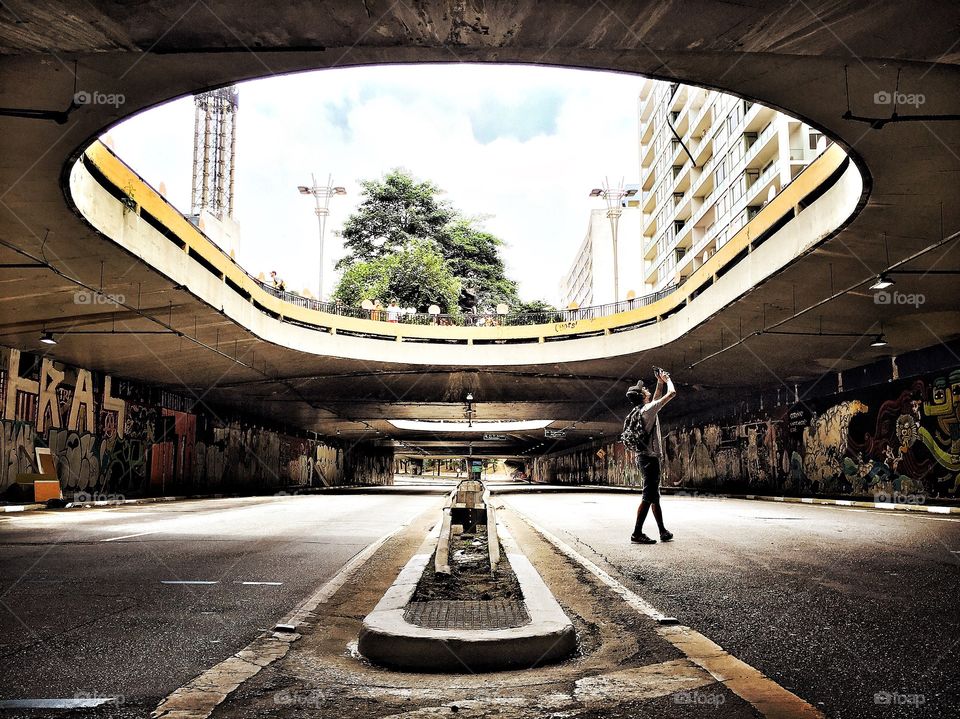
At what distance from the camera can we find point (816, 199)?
15.1 meters

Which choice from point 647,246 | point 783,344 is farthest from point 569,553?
point 647,246

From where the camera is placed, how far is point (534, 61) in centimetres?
853

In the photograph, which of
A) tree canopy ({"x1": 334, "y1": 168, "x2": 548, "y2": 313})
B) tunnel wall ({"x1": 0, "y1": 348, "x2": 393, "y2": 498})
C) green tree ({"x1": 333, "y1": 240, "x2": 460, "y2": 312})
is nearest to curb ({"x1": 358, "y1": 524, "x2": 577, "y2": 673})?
tunnel wall ({"x1": 0, "y1": 348, "x2": 393, "y2": 498})

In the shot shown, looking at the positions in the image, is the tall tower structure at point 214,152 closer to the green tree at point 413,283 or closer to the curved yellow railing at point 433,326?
the green tree at point 413,283

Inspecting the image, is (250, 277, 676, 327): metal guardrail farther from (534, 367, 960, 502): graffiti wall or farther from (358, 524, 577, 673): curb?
(358, 524, 577, 673): curb

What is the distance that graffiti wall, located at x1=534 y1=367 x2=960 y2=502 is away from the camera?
20.1 meters

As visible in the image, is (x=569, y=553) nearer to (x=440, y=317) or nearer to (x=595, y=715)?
(x=595, y=715)

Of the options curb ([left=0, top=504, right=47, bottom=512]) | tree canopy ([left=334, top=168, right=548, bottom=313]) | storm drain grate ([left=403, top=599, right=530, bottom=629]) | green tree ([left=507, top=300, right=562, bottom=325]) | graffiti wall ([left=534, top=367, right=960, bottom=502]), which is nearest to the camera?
storm drain grate ([left=403, top=599, right=530, bottom=629])

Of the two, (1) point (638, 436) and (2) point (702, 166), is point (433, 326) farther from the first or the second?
(2) point (702, 166)

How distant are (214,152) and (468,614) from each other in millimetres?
95704

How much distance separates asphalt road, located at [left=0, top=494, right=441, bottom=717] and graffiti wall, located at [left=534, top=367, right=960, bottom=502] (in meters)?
15.2

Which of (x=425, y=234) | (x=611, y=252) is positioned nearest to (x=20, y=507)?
(x=425, y=234)

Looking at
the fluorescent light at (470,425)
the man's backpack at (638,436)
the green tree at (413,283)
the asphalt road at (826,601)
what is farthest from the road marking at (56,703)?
the green tree at (413,283)

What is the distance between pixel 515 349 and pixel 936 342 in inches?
582
